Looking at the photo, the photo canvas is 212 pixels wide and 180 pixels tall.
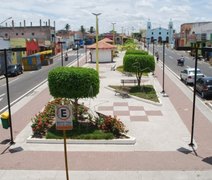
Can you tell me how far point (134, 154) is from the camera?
13.1 meters

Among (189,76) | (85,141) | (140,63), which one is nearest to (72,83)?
(85,141)

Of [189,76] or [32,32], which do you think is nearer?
[189,76]

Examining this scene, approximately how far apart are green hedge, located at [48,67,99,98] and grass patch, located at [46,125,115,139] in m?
1.62

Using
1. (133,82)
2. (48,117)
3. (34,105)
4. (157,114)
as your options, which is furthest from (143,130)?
(133,82)

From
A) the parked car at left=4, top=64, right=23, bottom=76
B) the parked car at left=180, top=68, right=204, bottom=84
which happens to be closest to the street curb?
the parked car at left=180, top=68, right=204, bottom=84

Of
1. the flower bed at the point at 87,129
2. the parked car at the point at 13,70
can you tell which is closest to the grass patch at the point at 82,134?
the flower bed at the point at 87,129

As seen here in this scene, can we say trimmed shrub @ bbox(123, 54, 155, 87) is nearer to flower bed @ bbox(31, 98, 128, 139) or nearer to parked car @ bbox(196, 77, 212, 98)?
parked car @ bbox(196, 77, 212, 98)

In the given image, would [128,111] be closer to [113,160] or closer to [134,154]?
[134,154]

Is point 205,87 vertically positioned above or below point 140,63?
below

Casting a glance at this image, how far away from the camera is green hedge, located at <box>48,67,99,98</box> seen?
15.0 meters

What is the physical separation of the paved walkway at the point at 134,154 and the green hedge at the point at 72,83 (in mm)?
2425

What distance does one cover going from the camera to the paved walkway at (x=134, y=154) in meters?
11.5

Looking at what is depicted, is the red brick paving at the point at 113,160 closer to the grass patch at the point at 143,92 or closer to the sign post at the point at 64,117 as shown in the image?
the sign post at the point at 64,117

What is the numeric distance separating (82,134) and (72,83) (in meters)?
2.33
